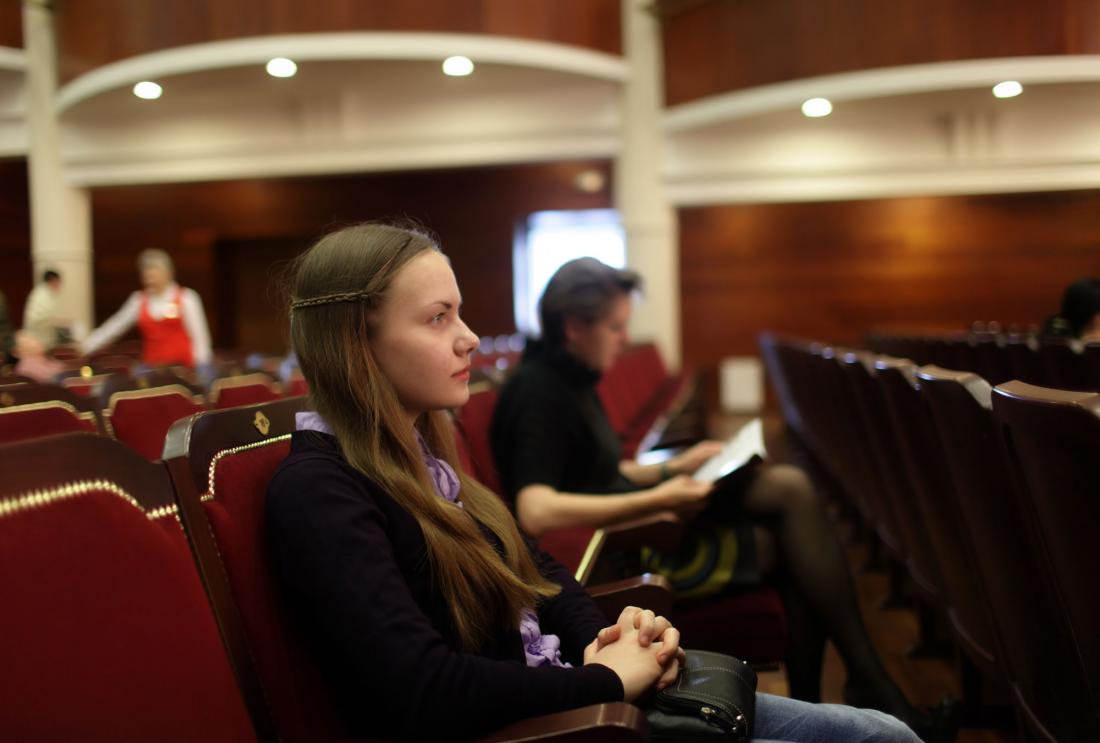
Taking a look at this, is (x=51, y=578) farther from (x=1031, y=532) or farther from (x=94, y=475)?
(x=1031, y=532)

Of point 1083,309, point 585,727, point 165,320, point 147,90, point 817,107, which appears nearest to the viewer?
point 585,727

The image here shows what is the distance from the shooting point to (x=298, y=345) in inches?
51.9

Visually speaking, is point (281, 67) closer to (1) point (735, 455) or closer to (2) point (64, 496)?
(1) point (735, 455)

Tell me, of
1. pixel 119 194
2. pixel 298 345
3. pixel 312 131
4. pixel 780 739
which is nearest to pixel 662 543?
pixel 780 739

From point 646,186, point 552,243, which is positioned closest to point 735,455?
point 646,186

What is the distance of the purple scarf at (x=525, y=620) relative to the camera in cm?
137

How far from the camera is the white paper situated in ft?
7.02

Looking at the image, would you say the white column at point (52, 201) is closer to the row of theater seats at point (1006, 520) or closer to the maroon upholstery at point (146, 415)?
the maroon upholstery at point (146, 415)

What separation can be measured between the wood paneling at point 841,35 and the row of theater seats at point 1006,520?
6.00 meters

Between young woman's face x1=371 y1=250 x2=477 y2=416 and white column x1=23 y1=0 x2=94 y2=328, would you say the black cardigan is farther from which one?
white column x1=23 y1=0 x2=94 y2=328

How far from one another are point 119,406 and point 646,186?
7.60 m

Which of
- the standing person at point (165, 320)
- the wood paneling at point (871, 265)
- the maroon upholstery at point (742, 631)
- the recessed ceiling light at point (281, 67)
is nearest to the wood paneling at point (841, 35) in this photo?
the wood paneling at point (871, 265)

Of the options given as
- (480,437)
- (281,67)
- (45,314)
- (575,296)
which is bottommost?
(480,437)

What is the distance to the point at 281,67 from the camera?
318 inches
